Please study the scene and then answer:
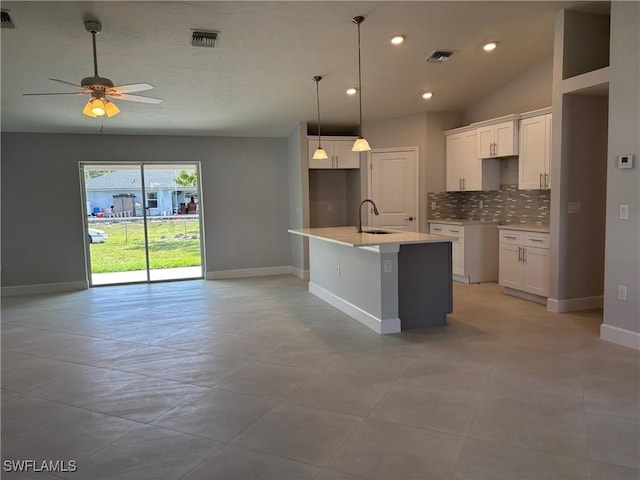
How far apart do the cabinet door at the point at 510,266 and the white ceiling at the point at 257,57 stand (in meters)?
2.35

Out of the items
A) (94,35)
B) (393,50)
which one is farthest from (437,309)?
(94,35)

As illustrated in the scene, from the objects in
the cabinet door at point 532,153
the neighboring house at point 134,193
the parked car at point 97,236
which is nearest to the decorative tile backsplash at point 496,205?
the cabinet door at point 532,153

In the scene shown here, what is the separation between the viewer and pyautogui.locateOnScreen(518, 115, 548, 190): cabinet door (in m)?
5.41

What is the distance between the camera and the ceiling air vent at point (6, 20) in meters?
3.54

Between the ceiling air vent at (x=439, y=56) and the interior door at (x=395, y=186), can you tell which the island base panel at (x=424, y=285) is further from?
the interior door at (x=395, y=186)

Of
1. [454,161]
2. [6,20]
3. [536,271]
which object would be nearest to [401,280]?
[536,271]

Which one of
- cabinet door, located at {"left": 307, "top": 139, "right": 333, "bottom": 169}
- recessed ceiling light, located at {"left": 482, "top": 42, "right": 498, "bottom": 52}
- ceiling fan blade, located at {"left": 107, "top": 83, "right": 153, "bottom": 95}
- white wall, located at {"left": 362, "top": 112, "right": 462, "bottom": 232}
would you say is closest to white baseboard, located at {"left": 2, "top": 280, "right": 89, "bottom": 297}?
cabinet door, located at {"left": 307, "top": 139, "right": 333, "bottom": 169}

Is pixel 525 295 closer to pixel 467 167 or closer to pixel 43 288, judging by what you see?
pixel 467 167

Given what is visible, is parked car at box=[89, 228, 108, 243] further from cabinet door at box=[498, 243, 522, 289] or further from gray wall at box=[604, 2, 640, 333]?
gray wall at box=[604, 2, 640, 333]

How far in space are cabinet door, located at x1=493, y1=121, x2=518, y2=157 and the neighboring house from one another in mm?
4929

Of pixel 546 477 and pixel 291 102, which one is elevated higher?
pixel 291 102

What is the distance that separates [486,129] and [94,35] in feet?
16.1

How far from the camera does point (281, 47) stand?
457 cm

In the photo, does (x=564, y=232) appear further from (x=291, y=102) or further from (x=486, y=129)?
(x=291, y=102)
